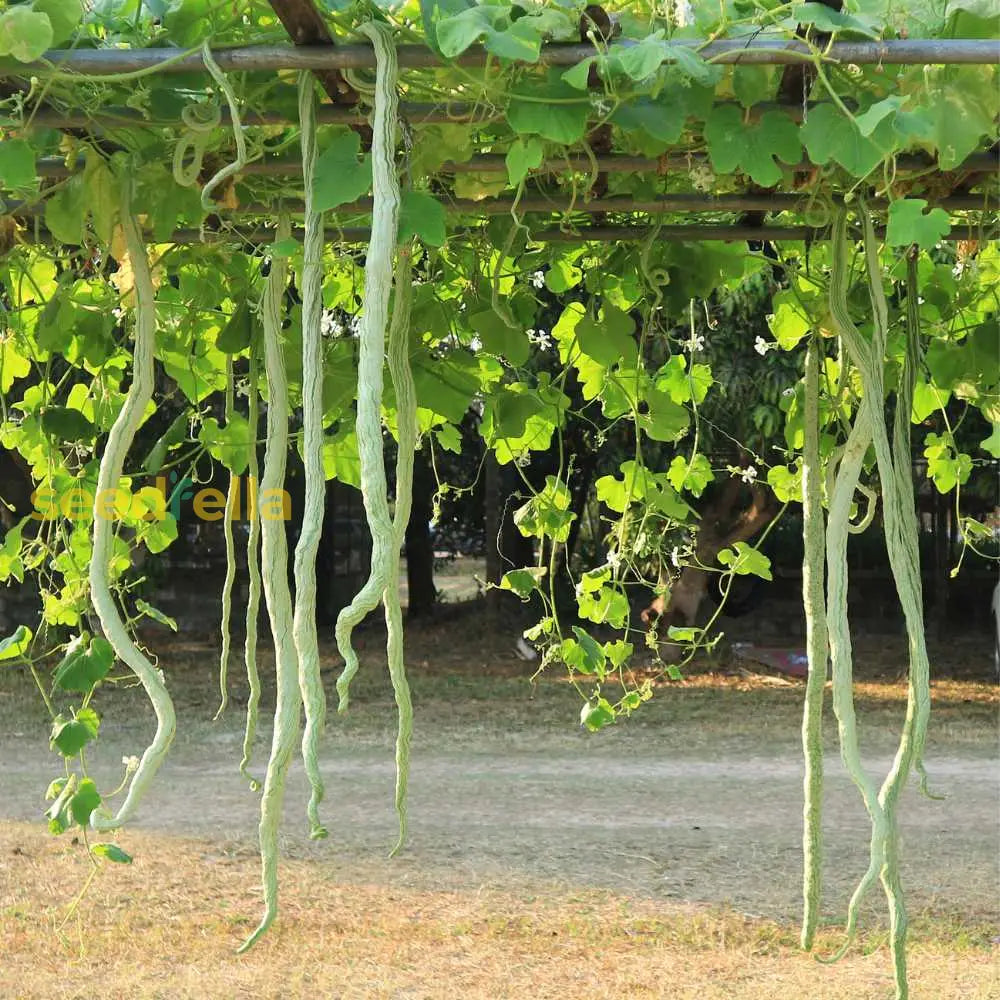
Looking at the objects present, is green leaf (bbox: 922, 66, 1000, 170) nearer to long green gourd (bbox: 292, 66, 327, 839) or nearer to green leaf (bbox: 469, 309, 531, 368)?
long green gourd (bbox: 292, 66, 327, 839)

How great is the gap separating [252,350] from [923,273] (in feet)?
3.65

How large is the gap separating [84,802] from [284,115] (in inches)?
37.1

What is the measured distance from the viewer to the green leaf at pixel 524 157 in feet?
4.00

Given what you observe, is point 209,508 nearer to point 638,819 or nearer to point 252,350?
point 638,819

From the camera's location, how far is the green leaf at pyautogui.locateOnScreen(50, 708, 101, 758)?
1809 millimetres

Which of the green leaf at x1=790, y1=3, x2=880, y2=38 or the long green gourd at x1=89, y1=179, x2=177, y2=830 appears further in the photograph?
the long green gourd at x1=89, y1=179, x2=177, y2=830

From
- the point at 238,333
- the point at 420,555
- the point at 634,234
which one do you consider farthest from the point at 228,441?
the point at 420,555

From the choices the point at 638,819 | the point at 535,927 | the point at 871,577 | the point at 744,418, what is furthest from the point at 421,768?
the point at 871,577

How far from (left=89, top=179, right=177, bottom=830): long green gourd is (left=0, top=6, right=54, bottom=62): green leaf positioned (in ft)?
1.06

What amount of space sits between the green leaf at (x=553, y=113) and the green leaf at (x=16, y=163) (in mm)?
467


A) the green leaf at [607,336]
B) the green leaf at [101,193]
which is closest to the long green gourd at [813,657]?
the green leaf at [607,336]

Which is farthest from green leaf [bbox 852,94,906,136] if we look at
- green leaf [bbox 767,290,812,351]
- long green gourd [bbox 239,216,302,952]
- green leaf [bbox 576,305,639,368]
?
green leaf [bbox 767,290,812,351]

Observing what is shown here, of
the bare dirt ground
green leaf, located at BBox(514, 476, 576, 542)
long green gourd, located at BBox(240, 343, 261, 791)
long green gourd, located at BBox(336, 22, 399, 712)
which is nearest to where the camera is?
long green gourd, located at BBox(336, 22, 399, 712)

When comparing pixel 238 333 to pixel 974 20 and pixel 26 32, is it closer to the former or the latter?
pixel 26 32
